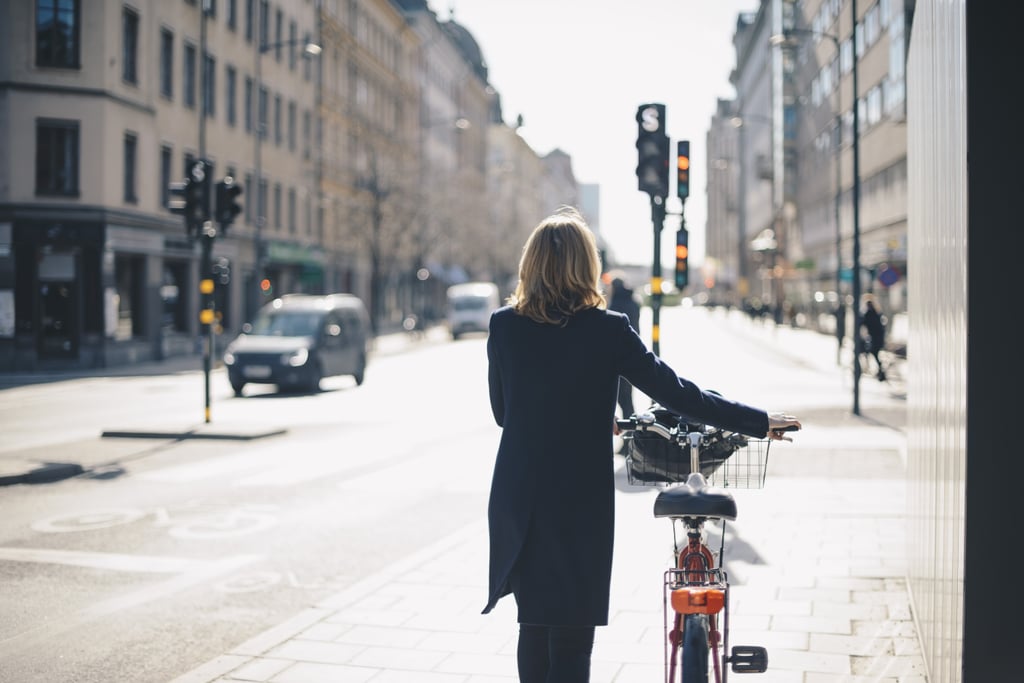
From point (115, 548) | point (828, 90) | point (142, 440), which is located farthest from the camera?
point (828, 90)

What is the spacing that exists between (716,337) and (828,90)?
14139 mm

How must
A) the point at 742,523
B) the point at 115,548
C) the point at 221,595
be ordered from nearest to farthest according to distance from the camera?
the point at 221,595 → the point at 115,548 → the point at 742,523

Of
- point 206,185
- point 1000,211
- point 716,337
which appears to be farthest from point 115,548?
point 716,337

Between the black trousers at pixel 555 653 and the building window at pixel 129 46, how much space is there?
3301cm

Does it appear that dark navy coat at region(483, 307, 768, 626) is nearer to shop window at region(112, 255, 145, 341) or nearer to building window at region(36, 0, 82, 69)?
building window at region(36, 0, 82, 69)

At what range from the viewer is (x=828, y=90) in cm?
6203

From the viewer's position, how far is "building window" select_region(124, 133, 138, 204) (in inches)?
1359

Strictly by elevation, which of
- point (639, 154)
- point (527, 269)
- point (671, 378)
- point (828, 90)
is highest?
point (828, 90)

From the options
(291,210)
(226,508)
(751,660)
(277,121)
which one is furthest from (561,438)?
(291,210)

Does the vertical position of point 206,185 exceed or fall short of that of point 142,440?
it exceeds it

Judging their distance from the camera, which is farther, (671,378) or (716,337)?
(716,337)

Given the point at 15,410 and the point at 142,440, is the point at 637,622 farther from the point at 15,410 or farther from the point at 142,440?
the point at 15,410

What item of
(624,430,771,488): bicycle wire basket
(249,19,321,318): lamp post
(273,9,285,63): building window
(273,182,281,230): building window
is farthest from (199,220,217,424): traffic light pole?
(273,9,285,63): building window

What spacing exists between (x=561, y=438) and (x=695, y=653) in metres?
0.74
